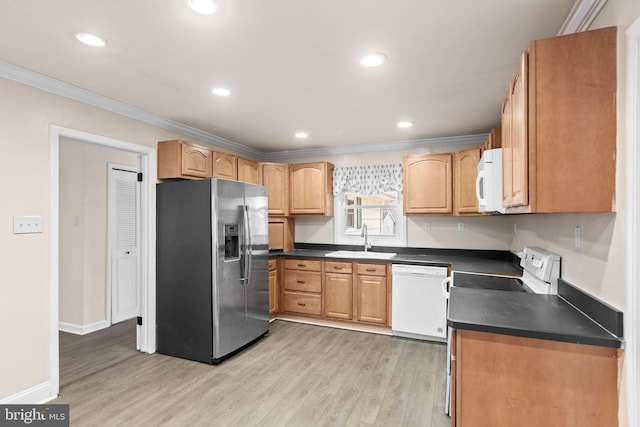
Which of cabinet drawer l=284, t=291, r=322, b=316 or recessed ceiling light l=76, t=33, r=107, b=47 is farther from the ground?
recessed ceiling light l=76, t=33, r=107, b=47

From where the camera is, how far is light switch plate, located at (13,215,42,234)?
2.30 m

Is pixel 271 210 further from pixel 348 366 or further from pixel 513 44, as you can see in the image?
pixel 513 44

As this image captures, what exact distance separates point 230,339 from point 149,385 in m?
0.76

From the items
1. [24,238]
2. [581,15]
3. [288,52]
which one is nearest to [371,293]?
[288,52]

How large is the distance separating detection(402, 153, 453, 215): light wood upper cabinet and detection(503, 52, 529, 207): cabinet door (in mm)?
1955

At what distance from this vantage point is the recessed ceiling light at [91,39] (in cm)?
184

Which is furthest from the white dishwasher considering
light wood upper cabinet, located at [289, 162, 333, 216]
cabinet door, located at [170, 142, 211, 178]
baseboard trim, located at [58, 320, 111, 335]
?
baseboard trim, located at [58, 320, 111, 335]

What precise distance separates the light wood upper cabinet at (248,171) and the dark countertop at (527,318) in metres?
3.03

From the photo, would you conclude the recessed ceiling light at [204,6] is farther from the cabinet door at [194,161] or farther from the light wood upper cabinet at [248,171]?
the light wood upper cabinet at [248,171]

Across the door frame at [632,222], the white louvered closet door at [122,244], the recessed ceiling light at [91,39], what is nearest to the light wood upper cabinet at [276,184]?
the white louvered closet door at [122,244]

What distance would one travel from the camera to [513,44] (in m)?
1.96

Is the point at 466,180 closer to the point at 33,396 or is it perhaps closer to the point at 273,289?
the point at 273,289

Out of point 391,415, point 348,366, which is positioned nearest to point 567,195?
point 391,415

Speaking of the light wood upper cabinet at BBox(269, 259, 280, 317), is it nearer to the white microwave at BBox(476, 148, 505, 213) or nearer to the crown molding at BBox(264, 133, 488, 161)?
the crown molding at BBox(264, 133, 488, 161)
